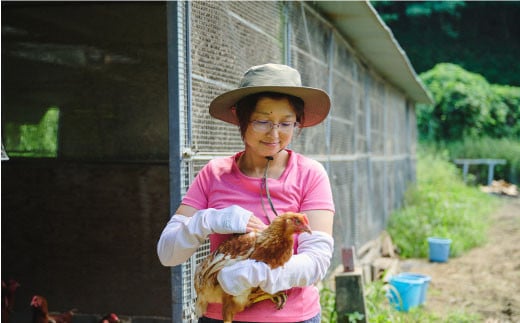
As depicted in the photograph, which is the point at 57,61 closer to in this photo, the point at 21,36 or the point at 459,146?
the point at 21,36

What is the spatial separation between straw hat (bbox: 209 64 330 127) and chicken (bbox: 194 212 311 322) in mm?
489

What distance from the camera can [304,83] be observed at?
5.04m

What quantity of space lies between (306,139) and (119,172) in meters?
1.70

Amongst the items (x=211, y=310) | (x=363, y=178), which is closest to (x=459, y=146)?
(x=363, y=178)

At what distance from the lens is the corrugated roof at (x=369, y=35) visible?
5.67 metres

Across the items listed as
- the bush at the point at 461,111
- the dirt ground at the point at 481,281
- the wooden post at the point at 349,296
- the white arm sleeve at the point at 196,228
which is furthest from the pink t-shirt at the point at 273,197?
the bush at the point at 461,111

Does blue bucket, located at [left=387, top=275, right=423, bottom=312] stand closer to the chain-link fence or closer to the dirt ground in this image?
the dirt ground

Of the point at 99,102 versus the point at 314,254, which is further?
the point at 99,102

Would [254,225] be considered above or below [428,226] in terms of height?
above

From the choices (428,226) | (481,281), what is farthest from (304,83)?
(428,226)

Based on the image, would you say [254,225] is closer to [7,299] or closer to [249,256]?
[249,256]

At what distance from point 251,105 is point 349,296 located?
2552 millimetres

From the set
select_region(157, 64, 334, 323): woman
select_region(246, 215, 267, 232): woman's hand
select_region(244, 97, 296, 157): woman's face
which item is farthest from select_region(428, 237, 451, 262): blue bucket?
select_region(246, 215, 267, 232): woman's hand

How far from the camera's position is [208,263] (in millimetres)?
1959
